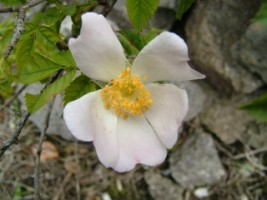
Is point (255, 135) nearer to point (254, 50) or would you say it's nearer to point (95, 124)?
point (254, 50)

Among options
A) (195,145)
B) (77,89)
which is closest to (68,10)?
(77,89)

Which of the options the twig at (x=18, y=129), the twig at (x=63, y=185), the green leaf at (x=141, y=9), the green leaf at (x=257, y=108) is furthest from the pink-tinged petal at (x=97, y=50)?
the twig at (x=63, y=185)

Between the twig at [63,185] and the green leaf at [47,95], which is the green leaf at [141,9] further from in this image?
the twig at [63,185]

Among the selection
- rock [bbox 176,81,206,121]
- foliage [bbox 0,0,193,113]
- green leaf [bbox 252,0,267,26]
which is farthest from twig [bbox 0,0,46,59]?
rock [bbox 176,81,206,121]

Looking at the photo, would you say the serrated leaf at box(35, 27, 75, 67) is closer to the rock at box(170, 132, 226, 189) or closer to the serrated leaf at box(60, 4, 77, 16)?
the serrated leaf at box(60, 4, 77, 16)

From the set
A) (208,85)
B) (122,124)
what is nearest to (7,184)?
(208,85)

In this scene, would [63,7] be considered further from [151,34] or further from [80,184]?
[80,184]
